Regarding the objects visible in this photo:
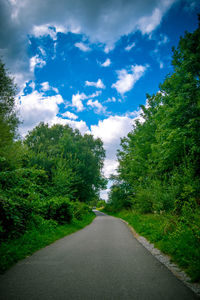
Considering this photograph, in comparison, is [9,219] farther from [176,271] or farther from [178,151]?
[178,151]

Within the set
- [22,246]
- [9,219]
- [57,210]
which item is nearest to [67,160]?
[57,210]

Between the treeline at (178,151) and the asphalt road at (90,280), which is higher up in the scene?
the treeline at (178,151)

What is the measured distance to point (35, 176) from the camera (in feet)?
25.6

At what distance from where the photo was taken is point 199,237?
4.11m

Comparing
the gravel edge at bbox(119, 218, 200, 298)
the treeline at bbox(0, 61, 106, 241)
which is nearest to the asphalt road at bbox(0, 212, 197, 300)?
the gravel edge at bbox(119, 218, 200, 298)

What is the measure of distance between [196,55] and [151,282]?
1431 cm

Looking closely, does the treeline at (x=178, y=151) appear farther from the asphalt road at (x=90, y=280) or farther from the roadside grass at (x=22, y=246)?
the roadside grass at (x=22, y=246)

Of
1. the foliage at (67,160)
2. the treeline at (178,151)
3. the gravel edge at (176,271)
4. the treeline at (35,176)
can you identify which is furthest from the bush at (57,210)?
the gravel edge at (176,271)

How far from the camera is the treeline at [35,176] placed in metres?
6.44

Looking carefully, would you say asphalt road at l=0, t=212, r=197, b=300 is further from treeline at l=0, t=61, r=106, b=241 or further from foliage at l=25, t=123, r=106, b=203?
foliage at l=25, t=123, r=106, b=203

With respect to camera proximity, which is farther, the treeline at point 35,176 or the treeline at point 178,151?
the treeline at point 178,151

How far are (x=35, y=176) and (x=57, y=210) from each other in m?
4.34

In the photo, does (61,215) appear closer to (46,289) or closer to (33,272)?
(33,272)

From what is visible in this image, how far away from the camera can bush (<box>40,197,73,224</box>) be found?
10317 mm
